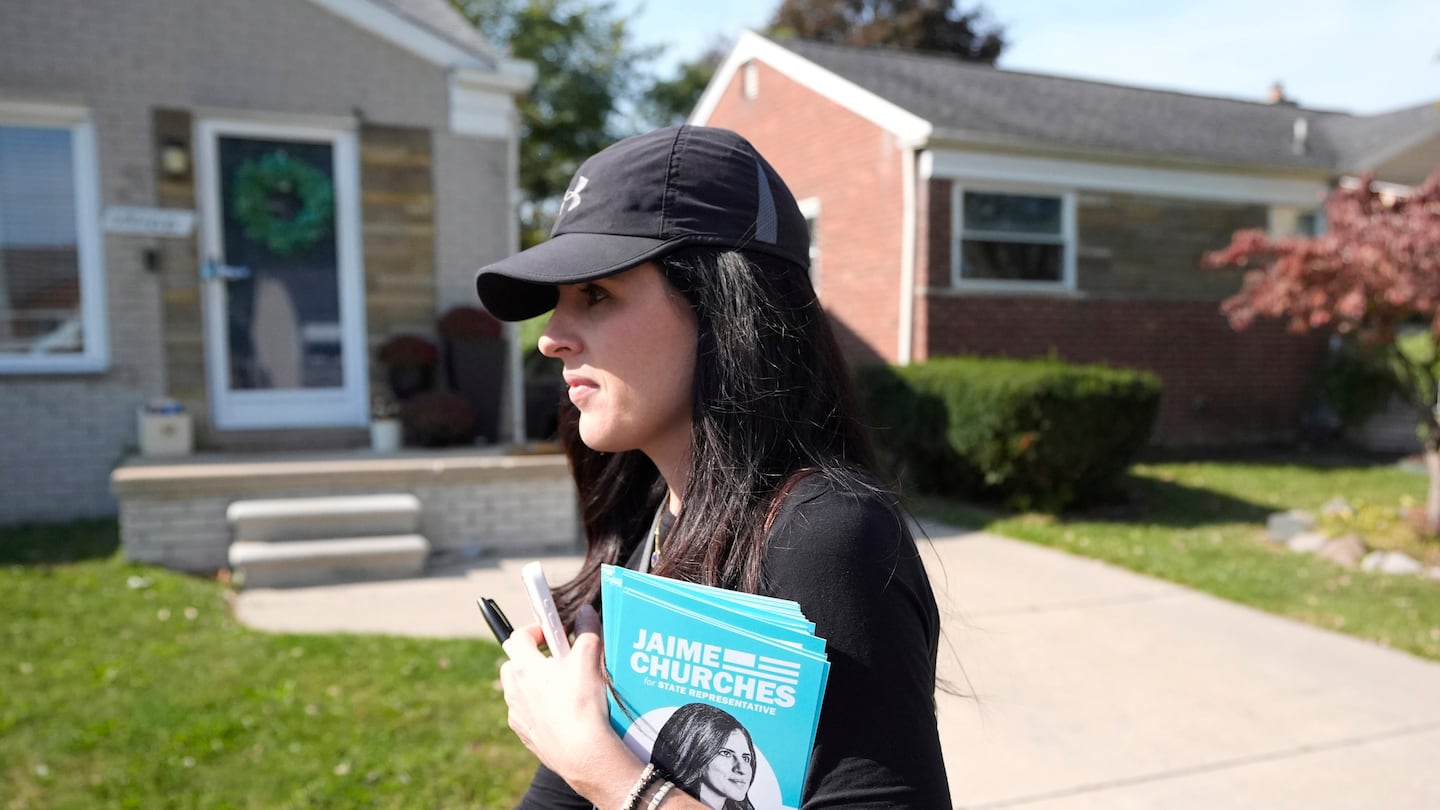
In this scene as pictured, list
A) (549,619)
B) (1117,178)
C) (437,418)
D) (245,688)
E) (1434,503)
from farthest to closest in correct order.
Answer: (1117,178)
(437,418)
(1434,503)
(245,688)
(549,619)

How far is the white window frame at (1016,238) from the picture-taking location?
1040cm

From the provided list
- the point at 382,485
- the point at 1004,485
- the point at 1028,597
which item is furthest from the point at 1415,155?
the point at 382,485

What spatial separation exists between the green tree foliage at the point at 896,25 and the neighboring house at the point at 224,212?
1935 centimetres

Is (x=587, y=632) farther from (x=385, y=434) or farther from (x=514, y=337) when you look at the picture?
(x=514, y=337)

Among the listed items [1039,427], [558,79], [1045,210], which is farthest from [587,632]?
[558,79]

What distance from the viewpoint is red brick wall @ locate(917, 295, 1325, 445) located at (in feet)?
34.7

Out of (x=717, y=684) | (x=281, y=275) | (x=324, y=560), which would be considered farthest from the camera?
(x=281, y=275)

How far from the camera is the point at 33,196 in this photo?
6863mm

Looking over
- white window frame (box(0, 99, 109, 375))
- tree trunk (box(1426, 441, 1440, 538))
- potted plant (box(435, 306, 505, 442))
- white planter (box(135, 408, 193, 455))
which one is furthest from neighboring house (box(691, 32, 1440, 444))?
white window frame (box(0, 99, 109, 375))

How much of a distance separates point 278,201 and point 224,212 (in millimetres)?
382

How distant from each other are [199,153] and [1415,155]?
14.5 metres

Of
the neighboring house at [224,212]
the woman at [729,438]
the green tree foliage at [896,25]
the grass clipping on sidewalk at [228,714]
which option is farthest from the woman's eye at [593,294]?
the green tree foliage at [896,25]

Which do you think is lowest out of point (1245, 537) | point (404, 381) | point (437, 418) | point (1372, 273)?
point (1245, 537)

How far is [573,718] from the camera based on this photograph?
40.4 inches
